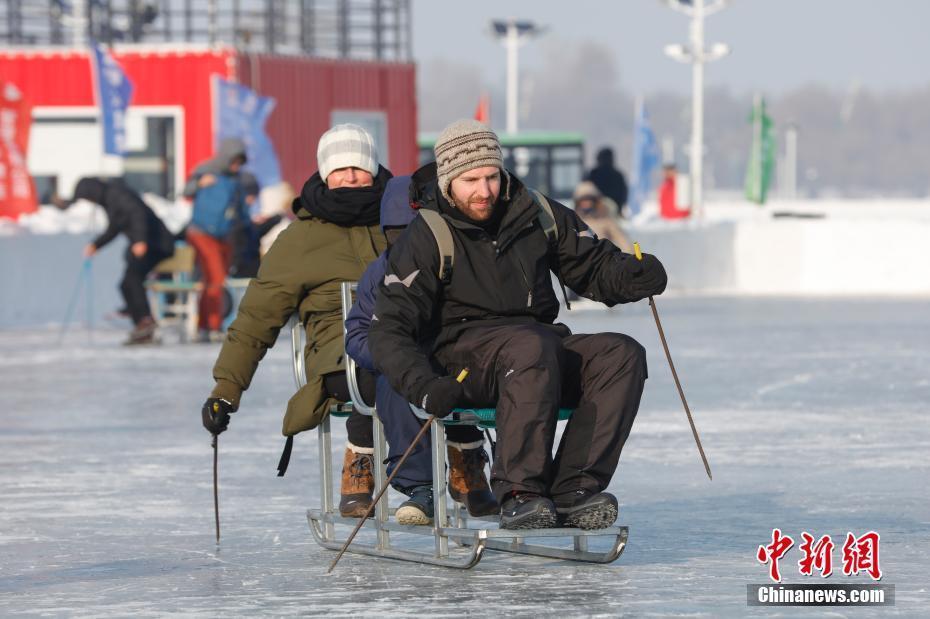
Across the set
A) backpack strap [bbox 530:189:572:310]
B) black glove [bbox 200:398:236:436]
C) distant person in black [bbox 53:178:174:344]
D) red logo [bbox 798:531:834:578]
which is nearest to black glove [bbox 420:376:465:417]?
backpack strap [bbox 530:189:572:310]

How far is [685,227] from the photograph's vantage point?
29.9 m

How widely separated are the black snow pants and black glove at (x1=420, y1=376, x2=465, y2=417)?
0.18 m

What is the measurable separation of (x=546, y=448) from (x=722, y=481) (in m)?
2.75

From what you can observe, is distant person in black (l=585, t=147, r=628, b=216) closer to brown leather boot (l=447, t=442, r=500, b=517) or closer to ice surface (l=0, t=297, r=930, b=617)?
ice surface (l=0, t=297, r=930, b=617)

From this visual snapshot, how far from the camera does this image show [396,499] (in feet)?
26.2

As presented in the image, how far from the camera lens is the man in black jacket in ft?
19.4

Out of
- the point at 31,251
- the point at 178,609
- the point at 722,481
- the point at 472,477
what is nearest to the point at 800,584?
the point at 472,477

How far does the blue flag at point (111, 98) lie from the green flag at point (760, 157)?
50.6ft

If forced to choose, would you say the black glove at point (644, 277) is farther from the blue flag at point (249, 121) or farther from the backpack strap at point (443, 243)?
the blue flag at point (249, 121)

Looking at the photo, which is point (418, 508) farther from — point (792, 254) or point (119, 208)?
point (792, 254)

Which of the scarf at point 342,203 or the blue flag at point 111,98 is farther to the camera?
the blue flag at point 111,98

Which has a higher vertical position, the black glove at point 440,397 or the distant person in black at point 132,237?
the black glove at point 440,397

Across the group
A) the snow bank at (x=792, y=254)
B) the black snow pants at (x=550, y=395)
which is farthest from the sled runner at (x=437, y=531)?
the snow bank at (x=792, y=254)

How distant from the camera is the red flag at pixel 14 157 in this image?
936 inches
